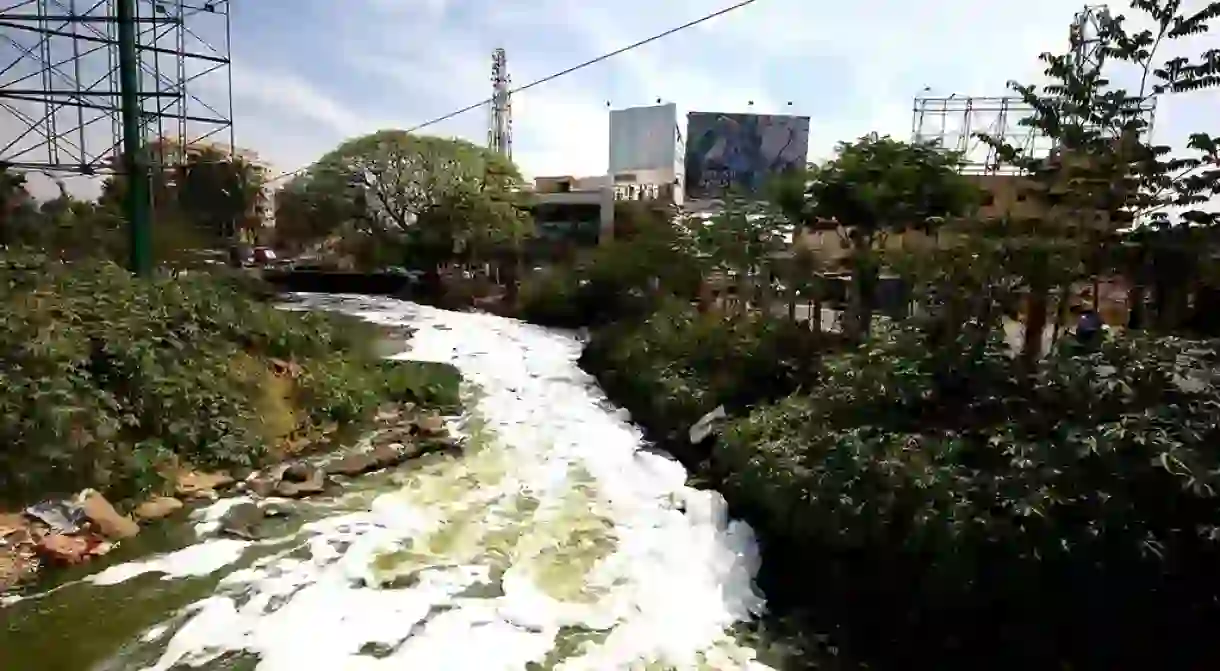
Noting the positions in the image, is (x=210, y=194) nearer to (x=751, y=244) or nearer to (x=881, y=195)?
(x=751, y=244)

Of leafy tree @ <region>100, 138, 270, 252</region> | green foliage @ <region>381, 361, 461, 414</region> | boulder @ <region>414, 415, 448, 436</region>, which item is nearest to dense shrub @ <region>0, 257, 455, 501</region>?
green foliage @ <region>381, 361, 461, 414</region>

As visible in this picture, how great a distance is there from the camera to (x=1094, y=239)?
6129mm

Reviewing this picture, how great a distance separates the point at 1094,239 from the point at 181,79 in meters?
14.3

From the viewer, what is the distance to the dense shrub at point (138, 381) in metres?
6.20

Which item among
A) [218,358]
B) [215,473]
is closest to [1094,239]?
[215,473]

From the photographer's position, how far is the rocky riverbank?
552cm

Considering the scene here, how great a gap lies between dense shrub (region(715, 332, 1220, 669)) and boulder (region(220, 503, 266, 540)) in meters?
4.05

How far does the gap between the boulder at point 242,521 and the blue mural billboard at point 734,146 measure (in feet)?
89.0

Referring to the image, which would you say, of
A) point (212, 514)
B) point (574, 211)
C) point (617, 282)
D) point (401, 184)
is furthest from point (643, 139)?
point (212, 514)

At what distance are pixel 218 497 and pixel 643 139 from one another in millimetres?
30163

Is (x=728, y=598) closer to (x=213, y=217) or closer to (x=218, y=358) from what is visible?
(x=218, y=358)

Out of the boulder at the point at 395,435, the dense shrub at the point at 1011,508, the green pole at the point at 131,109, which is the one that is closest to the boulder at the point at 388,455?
the boulder at the point at 395,435

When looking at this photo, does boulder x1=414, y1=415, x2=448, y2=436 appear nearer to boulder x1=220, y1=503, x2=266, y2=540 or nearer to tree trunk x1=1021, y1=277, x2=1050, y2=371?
boulder x1=220, y1=503, x2=266, y2=540

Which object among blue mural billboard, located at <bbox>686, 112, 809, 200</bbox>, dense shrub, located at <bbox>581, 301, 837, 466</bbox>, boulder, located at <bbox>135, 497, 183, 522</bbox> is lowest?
boulder, located at <bbox>135, 497, 183, 522</bbox>
